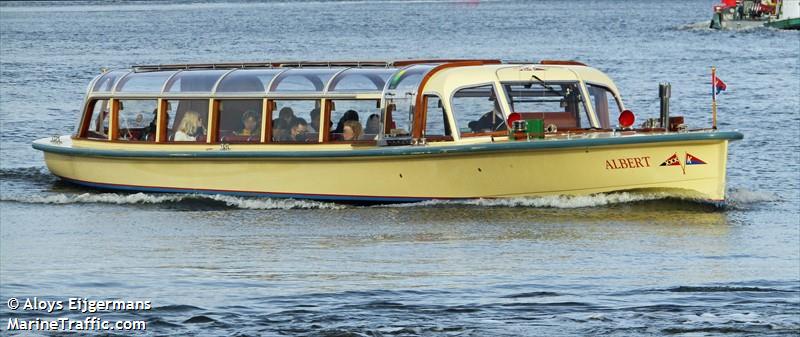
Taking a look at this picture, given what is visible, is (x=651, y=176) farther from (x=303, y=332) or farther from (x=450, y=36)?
(x=450, y=36)

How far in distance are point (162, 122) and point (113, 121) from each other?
1.26m

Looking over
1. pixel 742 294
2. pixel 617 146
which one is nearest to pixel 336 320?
pixel 742 294

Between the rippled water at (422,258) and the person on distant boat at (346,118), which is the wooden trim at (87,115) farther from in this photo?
the person on distant boat at (346,118)

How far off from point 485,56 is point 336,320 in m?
66.1

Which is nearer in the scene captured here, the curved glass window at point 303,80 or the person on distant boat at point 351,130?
the person on distant boat at point 351,130

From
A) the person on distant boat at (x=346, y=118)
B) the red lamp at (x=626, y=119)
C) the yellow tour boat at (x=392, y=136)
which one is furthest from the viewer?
the person on distant boat at (x=346, y=118)

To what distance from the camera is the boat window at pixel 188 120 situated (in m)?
24.5

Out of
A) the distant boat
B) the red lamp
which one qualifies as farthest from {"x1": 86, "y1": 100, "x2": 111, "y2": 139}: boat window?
the distant boat

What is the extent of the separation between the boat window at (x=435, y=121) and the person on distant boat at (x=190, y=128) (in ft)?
12.9

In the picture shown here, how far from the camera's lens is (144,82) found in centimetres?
2572

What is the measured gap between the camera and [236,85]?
79.8ft

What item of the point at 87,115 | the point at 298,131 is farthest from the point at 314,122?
the point at 87,115

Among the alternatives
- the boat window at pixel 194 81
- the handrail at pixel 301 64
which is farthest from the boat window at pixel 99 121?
the boat window at pixel 194 81

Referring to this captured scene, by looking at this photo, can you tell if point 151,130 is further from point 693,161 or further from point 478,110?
point 693,161
